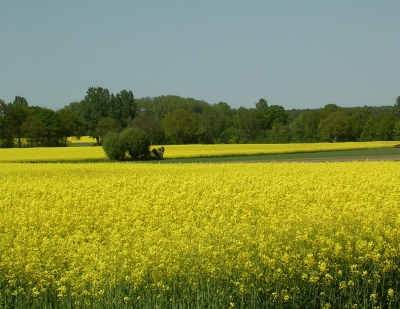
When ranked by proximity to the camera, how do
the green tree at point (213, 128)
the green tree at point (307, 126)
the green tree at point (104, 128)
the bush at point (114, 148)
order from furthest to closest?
the green tree at point (307, 126), the green tree at point (213, 128), the green tree at point (104, 128), the bush at point (114, 148)

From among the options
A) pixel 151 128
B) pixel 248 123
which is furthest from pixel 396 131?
pixel 151 128

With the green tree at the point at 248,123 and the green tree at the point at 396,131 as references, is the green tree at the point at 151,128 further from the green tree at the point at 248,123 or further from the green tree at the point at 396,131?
the green tree at the point at 396,131

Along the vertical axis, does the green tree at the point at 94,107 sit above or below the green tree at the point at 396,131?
above

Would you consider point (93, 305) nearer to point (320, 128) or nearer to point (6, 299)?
point (6, 299)

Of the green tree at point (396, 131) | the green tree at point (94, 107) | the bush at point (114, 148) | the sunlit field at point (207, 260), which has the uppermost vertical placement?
the green tree at point (94, 107)

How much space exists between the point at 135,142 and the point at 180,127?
44057mm

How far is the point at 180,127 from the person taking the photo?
295 feet

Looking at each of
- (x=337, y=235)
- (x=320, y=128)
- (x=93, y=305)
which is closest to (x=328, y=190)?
(x=337, y=235)

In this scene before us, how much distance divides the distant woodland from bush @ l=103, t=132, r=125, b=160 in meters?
36.7

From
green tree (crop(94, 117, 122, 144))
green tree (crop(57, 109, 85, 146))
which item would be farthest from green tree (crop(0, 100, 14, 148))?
green tree (crop(94, 117, 122, 144))

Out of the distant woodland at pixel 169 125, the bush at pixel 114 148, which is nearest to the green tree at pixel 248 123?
the distant woodland at pixel 169 125

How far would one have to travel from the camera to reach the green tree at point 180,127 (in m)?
89.9

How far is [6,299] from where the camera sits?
288 inches

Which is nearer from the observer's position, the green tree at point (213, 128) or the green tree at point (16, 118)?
→ the green tree at point (16, 118)
